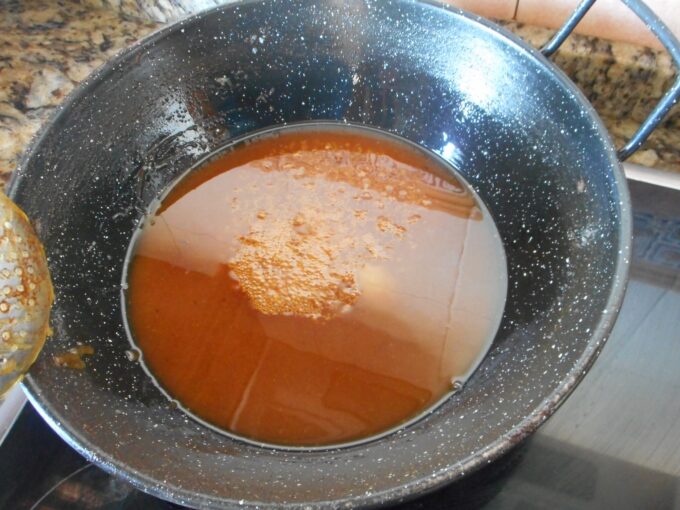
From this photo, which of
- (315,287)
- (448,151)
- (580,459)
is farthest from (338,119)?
(580,459)

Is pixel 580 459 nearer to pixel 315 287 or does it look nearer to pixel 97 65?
pixel 315 287

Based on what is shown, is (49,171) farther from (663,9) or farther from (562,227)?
(663,9)

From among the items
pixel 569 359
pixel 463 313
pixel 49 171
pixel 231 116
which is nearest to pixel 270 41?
pixel 231 116

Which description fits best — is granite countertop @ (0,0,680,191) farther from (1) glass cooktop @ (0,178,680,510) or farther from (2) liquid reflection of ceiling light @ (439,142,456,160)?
(1) glass cooktop @ (0,178,680,510)

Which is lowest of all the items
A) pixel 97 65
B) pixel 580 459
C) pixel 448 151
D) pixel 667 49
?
pixel 580 459

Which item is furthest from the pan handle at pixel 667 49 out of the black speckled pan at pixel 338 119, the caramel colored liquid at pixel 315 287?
the caramel colored liquid at pixel 315 287
